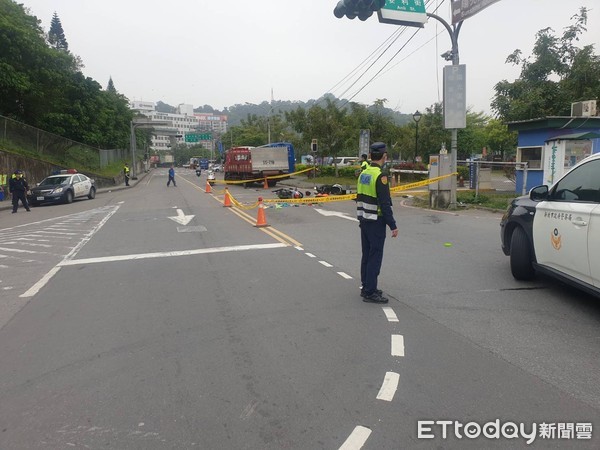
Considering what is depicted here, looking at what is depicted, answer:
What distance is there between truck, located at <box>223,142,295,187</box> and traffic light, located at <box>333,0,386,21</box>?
20644 mm

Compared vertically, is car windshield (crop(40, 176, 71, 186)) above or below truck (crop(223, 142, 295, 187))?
below

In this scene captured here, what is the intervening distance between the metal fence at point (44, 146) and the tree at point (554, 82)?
97.3 feet

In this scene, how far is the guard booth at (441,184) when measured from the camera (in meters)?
15.8

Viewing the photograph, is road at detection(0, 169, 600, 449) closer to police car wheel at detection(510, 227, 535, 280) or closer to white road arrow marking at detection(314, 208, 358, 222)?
police car wheel at detection(510, 227, 535, 280)

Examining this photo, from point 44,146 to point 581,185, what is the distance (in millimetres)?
Answer: 34971

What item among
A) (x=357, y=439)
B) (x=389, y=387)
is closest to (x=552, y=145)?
(x=389, y=387)

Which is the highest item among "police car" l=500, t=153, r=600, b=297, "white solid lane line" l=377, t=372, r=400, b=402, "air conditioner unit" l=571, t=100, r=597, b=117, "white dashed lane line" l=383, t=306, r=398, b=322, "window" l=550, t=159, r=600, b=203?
"air conditioner unit" l=571, t=100, r=597, b=117

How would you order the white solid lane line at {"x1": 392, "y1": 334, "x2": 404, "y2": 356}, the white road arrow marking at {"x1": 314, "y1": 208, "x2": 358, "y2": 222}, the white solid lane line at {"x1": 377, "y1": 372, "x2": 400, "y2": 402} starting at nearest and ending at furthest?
the white solid lane line at {"x1": 377, "y1": 372, "x2": 400, "y2": 402}, the white solid lane line at {"x1": 392, "y1": 334, "x2": 404, "y2": 356}, the white road arrow marking at {"x1": 314, "y1": 208, "x2": 358, "y2": 222}

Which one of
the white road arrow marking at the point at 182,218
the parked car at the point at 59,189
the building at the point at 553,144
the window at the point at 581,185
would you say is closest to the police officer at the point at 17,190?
the parked car at the point at 59,189

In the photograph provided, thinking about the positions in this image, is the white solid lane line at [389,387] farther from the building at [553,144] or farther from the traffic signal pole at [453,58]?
the building at [553,144]

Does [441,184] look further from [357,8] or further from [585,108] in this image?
[357,8]

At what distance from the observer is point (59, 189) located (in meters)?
22.6

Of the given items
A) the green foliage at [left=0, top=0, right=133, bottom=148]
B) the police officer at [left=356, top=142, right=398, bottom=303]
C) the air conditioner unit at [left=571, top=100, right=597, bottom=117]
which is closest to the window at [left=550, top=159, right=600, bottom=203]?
the police officer at [left=356, top=142, right=398, bottom=303]

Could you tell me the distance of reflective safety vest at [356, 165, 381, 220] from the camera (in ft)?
18.4
